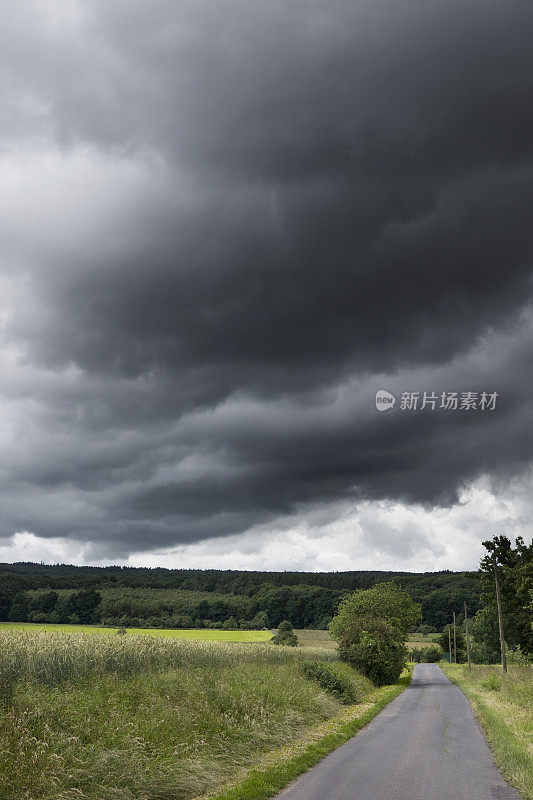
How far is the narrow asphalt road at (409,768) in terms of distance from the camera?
11.9 m

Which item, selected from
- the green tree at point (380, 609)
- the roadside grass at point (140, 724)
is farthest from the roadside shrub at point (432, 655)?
the roadside grass at point (140, 724)

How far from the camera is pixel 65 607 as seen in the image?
96375 millimetres

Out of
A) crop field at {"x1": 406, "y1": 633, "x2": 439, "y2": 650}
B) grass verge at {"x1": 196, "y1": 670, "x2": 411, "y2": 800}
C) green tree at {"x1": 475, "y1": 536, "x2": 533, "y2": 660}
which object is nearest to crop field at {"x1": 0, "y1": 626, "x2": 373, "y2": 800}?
grass verge at {"x1": 196, "y1": 670, "x2": 411, "y2": 800}

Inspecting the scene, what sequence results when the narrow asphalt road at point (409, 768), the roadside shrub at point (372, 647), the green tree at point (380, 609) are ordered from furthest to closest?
the green tree at point (380, 609)
the roadside shrub at point (372, 647)
the narrow asphalt road at point (409, 768)

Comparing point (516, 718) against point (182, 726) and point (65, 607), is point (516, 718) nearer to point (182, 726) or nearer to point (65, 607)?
point (182, 726)

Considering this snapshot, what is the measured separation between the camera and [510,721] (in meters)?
23.3

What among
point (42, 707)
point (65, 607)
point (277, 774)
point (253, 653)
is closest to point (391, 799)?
point (277, 774)

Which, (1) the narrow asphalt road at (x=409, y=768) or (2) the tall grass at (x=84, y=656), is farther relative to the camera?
(2) the tall grass at (x=84, y=656)

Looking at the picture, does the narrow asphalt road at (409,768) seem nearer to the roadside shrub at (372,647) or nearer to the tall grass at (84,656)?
the tall grass at (84,656)

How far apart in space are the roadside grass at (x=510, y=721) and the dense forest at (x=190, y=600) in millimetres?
25847

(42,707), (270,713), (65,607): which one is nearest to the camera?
(42,707)

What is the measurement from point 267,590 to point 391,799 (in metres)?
151

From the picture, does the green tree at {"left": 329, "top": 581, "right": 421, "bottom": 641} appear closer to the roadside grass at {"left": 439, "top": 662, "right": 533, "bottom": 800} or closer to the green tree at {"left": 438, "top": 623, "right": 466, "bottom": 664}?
the roadside grass at {"left": 439, "top": 662, "right": 533, "bottom": 800}

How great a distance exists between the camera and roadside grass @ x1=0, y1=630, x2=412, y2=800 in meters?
10.7
